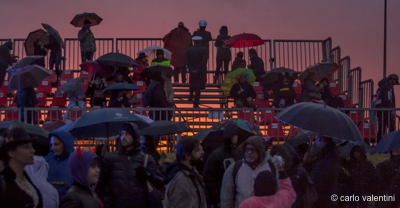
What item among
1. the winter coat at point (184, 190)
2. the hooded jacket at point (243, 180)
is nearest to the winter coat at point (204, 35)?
the hooded jacket at point (243, 180)

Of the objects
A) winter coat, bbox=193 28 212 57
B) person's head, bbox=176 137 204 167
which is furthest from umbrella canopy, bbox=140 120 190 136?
winter coat, bbox=193 28 212 57

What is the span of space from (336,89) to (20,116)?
9.59 m

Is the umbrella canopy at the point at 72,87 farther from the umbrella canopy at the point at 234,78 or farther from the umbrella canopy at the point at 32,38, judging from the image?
the umbrella canopy at the point at 32,38

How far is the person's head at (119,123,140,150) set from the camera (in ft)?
23.9

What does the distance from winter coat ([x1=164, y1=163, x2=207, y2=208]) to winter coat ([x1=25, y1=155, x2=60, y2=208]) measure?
114 centimetres

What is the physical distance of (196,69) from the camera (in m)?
17.1

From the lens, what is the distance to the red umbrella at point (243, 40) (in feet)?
62.4

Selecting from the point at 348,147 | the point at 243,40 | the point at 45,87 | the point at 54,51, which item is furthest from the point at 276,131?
the point at 54,51

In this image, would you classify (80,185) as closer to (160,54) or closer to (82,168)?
(82,168)

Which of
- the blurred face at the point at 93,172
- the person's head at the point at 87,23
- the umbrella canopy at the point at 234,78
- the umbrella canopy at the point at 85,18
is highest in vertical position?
the umbrella canopy at the point at 85,18

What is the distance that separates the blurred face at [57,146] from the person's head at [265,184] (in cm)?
227

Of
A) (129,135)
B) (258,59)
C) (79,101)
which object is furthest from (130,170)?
(258,59)

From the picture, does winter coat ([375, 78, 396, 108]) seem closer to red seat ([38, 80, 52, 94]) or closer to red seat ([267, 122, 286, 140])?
red seat ([267, 122, 286, 140])

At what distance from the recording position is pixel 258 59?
1905 cm
